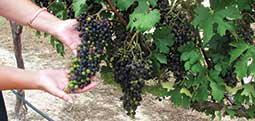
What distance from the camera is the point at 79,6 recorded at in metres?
1.69

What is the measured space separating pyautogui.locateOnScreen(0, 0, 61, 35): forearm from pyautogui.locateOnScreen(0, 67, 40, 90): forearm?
1.13 ft

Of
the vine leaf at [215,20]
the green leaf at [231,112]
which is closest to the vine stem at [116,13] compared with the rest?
the vine leaf at [215,20]

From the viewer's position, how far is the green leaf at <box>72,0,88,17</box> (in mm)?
1672

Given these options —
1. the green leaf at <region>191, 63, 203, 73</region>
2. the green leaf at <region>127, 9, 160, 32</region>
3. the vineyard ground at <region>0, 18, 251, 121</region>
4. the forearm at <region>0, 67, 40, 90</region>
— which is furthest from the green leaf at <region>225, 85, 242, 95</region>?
the vineyard ground at <region>0, 18, 251, 121</region>

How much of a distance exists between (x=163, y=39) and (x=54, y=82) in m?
0.44

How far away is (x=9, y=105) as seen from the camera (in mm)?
4973

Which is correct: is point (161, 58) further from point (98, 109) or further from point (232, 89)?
point (98, 109)

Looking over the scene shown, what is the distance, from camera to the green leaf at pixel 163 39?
1.77 meters

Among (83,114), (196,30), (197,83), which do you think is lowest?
(83,114)

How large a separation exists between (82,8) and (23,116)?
2900mm

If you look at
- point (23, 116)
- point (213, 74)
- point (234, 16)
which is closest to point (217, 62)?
point (213, 74)

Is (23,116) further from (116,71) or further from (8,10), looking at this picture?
(116,71)

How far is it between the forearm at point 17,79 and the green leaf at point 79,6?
295 mm

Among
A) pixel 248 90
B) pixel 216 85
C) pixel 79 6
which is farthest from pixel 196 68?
pixel 79 6
